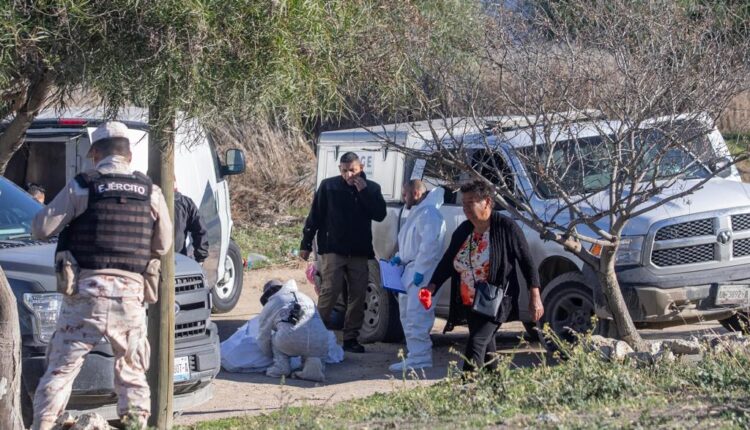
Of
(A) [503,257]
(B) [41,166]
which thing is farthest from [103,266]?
(B) [41,166]

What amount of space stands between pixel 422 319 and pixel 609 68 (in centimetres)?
269

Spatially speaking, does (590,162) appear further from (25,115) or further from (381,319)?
(25,115)

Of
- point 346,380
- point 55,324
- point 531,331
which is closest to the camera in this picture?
point 55,324

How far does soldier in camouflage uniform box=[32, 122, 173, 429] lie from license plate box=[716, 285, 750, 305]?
15.9ft

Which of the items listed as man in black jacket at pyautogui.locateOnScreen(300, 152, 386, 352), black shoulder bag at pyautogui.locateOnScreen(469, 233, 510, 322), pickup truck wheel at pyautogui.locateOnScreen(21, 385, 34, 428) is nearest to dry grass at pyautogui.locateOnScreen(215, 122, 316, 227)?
man in black jacket at pyautogui.locateOnScreen(300, 152, 386, 352)

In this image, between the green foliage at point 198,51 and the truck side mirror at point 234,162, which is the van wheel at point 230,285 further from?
the green foliage at point 198,51

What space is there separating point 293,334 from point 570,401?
3.55 metres

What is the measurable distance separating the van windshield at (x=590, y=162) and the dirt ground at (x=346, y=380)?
1.30 m

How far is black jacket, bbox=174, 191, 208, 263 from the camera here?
9680 millimetres

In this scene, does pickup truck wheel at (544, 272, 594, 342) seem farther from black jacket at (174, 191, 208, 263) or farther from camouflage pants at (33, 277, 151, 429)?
camouflage pants at (33, 277, 151, 429)

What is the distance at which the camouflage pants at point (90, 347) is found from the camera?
5.57m

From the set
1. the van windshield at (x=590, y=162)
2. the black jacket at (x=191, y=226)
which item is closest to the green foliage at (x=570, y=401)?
the van windshield at (x=590, y=162)

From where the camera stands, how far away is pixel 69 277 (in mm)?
5562

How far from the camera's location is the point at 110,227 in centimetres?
568
